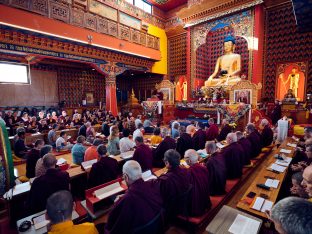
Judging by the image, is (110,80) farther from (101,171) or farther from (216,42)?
(101,171)

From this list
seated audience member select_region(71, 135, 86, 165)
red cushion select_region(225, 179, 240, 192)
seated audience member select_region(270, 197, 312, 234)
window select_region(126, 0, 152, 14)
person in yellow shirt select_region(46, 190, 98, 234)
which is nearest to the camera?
seated audience member select_region(270, 197, 312, 234)

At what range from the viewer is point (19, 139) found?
5496 millimetres

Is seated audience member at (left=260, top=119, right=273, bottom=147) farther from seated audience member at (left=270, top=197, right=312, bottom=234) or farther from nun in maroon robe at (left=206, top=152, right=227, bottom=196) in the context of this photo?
seated audience member at (left=270, top=197, right=312, bottom=234)

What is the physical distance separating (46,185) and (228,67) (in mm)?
12363

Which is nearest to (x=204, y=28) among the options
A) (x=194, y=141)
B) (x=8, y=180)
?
(x=194, y=141)

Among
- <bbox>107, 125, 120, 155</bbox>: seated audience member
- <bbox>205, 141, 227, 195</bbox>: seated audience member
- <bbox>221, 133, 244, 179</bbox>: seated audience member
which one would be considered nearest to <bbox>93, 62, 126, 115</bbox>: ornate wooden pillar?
<bbox>107, 125, 120, 155</bbox>: seated audience member

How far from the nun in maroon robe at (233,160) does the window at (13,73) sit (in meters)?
11.5

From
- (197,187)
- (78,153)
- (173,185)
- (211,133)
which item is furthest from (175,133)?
(173,185)

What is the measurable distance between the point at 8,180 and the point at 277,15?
1441 centimetres

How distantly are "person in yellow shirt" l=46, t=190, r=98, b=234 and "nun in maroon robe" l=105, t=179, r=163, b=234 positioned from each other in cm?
27

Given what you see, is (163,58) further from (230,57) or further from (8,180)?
Result: (8,180)

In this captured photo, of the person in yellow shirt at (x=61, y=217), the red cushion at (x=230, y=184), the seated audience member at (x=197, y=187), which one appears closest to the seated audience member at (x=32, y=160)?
the person in yellow shirt at (x=61, y=217)

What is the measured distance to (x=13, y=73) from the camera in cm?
1006

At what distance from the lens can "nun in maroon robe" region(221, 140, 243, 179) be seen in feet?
12.4
